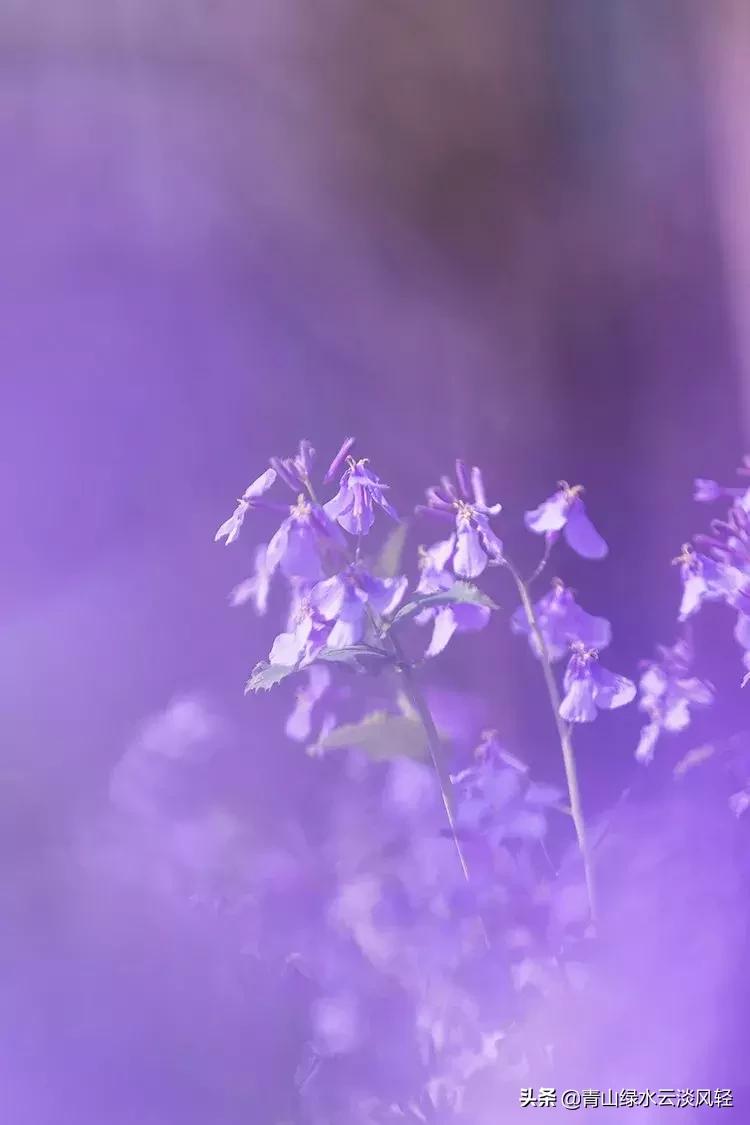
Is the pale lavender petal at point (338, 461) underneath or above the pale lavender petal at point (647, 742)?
above

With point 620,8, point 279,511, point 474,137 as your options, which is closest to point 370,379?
point 279,511

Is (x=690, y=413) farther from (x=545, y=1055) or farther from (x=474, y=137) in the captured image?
(x=545, y=1055)

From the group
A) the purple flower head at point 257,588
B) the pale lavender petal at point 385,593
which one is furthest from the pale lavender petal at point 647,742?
the purple flower head at point 257,588

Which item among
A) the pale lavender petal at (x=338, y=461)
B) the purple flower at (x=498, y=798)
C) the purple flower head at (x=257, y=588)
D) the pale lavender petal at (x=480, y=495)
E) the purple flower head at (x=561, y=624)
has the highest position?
the pale lavender petal at (x=338, y=461)

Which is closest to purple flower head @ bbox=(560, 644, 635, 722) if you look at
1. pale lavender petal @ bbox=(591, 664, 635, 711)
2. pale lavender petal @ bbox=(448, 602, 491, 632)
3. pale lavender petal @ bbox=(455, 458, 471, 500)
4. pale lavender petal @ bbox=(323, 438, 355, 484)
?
pale lavender petal @ bbox=(591, 664, 635, 711)

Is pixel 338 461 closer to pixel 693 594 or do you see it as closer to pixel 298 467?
pixel 298 467

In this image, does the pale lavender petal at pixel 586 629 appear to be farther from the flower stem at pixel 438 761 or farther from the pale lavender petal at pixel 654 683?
the flower stem at pixel 438 761
